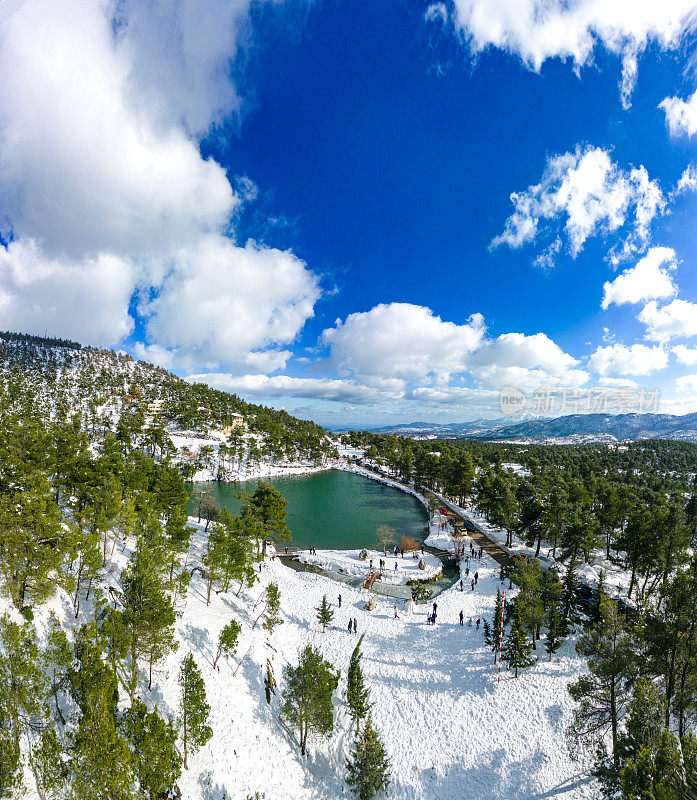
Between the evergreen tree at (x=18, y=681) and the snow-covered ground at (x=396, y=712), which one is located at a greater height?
the evergreen tree at (x=18, y=681)

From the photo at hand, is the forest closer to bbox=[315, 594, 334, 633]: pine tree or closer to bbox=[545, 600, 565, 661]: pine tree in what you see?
bbox=[545, 600, 565, 661]: pine tree

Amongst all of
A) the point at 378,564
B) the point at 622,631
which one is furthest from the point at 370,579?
the point at 622,631

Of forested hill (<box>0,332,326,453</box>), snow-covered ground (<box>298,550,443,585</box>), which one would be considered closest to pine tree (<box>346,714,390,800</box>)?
snow-covered ground (<box>298,550,443,585</box>)

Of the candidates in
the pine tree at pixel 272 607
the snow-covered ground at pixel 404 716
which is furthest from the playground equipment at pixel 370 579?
the pine tree at pixel 272 607

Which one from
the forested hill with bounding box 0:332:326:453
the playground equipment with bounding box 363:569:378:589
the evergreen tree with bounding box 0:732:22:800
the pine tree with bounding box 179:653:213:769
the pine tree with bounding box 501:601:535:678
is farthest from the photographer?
the forested hill with bounding box 0:332:326:453

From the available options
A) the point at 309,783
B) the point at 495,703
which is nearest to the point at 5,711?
the point at 309,783

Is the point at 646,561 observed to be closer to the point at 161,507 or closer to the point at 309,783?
the point at 309,783

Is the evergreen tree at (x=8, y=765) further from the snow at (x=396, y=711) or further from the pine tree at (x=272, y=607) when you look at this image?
the pine tree at (x=272, y=607)
